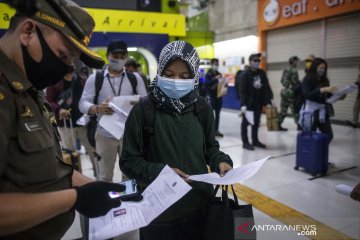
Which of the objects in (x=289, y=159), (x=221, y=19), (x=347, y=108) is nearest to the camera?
(x=289, y=159)

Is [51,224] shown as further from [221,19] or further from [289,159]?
[221,19]

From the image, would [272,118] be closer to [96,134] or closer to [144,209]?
[96,134]

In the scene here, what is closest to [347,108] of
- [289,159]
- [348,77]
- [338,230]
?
[348,77]

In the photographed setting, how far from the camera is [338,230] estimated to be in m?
2.30

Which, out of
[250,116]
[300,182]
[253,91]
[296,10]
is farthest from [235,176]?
[296,10]

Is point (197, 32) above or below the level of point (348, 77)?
above

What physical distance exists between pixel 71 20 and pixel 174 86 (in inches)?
25.1

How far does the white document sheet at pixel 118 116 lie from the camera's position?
7.85 feet

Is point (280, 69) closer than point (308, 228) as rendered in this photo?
No

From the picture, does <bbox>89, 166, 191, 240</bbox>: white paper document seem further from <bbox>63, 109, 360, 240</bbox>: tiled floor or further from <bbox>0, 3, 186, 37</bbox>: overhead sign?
<bbox>0, 3, 186, 37</bbox>: overhead sign

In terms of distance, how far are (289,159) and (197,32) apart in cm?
434

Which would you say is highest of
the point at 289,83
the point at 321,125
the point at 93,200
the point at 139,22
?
the point at 139,22

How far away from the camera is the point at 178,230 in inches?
51.6

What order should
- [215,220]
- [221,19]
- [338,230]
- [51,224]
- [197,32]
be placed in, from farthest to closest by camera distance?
[221,19] < [197,32] < [338,230] < [215,220] < [51,224]
